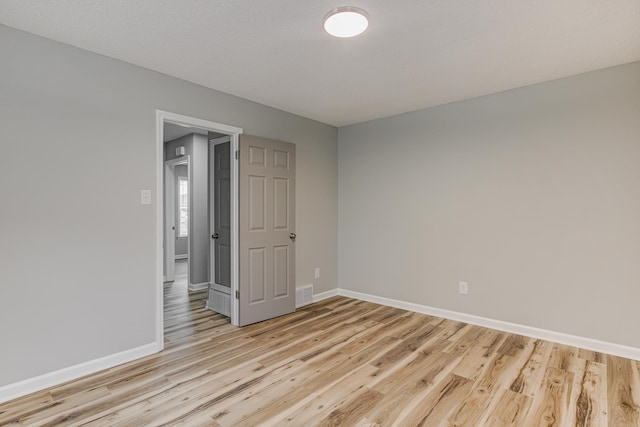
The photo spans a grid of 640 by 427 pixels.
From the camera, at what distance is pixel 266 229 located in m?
3.84

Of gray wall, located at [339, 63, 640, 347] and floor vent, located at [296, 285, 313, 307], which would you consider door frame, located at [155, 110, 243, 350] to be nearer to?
floor vent, located at [296, 285, 313, 307]

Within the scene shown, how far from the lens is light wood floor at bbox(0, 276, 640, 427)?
2.01 metres

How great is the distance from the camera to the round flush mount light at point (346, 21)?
6.64 ft

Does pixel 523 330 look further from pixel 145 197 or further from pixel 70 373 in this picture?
pixel 70 373

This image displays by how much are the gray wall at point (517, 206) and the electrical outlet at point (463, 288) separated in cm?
4

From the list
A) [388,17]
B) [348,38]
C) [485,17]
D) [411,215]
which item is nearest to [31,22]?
[348,38]

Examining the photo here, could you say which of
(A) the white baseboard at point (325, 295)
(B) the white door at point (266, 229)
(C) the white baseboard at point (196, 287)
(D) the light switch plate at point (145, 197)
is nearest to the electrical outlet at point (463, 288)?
(A) the white baseboard at point (325, 295)

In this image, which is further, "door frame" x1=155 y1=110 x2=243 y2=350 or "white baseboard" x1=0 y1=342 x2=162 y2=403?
"door frame" x1=155 y1=110 x2=243 y2=350

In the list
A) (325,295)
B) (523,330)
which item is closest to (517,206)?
(523,330)

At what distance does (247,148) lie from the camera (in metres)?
3.62

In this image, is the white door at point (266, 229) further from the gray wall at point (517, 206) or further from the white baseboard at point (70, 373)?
the gray wall at point (517, 206)

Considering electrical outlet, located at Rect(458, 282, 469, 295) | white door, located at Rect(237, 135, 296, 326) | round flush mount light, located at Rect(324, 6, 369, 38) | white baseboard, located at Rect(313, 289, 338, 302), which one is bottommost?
white baseboard, located at Rect(313, 289, 338, 302)

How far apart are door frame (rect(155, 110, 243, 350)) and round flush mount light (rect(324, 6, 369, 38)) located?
168 cm

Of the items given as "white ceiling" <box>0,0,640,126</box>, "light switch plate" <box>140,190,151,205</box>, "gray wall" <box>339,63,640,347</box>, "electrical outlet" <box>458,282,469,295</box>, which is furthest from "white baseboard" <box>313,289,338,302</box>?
"white ceiling" <box>0,0,640,126</box>
